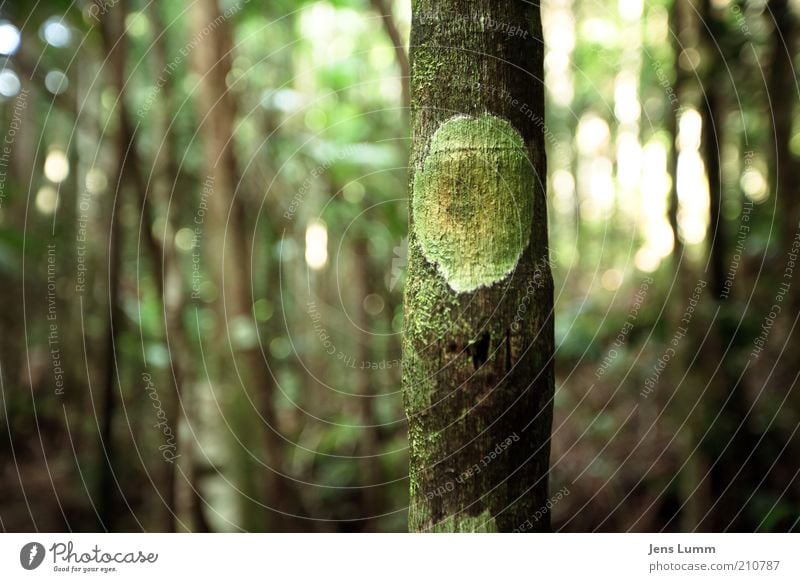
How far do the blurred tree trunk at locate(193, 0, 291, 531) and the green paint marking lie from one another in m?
2.00

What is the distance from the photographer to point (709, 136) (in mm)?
2244

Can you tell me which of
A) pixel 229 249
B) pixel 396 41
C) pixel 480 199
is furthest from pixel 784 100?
pixel 229 249

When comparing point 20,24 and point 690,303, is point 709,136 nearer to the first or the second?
point 690,303

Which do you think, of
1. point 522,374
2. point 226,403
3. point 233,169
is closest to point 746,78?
point 233,169

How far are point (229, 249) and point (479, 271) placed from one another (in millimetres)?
2158

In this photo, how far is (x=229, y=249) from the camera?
9.38 ft

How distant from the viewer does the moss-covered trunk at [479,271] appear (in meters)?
0.88

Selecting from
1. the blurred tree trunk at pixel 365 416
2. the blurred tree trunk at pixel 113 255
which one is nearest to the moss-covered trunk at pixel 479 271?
the blurred tree trunk at pixel 113 255

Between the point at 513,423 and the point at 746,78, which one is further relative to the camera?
the point at 746,78

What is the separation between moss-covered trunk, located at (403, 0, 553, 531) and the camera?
2.88 ft

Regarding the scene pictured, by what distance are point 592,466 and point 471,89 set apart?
3.36 meters
